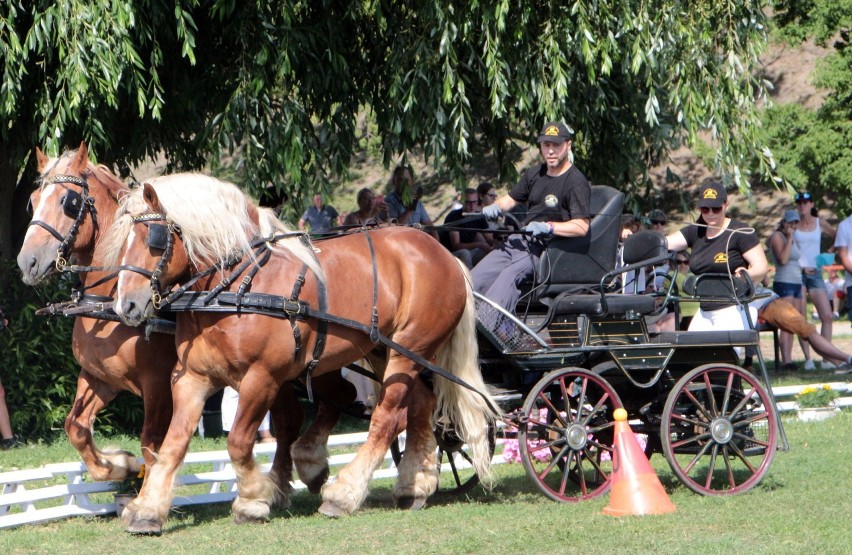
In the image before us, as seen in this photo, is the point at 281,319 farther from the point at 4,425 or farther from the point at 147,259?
the point at 4,425

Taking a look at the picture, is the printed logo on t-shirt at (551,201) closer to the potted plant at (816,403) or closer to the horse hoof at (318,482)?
the horse hoof at (318,482)

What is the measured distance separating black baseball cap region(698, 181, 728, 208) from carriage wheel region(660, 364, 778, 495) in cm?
113

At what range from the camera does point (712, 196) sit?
25.3 feet

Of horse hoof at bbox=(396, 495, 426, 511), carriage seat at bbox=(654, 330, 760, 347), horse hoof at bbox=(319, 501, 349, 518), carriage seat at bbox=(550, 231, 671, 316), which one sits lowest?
horse hoof at bbox=(396, 495, 426, 511)

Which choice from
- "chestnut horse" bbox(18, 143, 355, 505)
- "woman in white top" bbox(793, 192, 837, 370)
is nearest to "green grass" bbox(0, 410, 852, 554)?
"chestnut horse" bbox(18, 143, 355, 505)

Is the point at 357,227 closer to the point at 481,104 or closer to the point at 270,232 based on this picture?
the point at 270,232

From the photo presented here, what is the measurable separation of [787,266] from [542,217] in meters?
6.90

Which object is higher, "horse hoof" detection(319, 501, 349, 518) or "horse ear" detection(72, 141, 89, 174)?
"horse ear" detection(72, 141, 89, 174)

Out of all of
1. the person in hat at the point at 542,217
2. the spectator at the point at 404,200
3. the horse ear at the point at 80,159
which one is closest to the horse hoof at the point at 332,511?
the person in hat at the point at 542,217

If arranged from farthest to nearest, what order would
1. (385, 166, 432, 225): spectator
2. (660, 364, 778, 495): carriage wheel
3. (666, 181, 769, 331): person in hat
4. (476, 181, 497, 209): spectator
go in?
1. (476, 181, 497, 209): spectator
2. (385, 166, 432, 225): spectator
3. (666, 181, 769, 331): person in hat
4. (660, 364, 778, 495): carriage wheel

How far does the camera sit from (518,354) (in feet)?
23.2

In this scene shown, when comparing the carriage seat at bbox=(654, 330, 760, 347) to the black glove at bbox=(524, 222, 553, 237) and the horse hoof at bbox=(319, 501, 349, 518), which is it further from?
the horse hoof at bbox=(319, 501, 349, 518)

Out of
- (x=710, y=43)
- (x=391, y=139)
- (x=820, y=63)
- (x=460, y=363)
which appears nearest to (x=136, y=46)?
(x=391, y=139)

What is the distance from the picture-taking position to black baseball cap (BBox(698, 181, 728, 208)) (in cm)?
768
